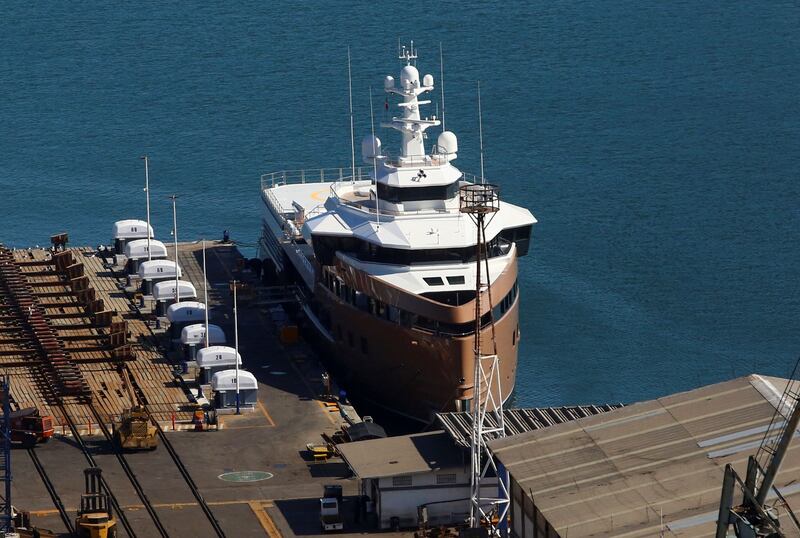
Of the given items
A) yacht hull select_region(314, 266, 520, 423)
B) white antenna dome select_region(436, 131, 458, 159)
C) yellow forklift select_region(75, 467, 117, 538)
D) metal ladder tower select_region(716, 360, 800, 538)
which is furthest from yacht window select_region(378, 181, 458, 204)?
metal ladder tower select_region(716, 360, 800, 538)

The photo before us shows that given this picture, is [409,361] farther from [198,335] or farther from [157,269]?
[157,269]

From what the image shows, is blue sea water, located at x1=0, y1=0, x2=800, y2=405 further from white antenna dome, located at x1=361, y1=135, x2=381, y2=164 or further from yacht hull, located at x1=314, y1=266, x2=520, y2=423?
white antenna dome, located at x1=361, y1=135, x2=381, y2=164

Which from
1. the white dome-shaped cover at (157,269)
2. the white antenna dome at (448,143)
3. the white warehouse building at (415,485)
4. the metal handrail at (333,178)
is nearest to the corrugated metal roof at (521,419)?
the white warehouse building at (415,485)

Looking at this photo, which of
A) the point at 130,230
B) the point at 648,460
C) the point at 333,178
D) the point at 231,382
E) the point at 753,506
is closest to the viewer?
the point at 753,506

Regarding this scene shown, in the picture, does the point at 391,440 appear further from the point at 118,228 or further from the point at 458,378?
the point at 118,228

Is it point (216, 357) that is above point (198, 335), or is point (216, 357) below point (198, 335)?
below

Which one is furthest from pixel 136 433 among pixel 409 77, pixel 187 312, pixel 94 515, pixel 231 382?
pixel 409 77

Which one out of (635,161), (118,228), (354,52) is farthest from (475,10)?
(118,228)

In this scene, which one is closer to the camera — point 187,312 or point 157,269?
point 187,312
